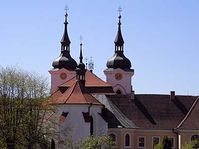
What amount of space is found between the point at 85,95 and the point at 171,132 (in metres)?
13.1

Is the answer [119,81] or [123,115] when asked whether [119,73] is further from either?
[123,115]

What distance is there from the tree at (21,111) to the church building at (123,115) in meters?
4.87

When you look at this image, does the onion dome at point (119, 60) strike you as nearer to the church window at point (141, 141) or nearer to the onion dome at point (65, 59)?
the onion dome at point (65, 59)

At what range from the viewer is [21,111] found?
221 ft

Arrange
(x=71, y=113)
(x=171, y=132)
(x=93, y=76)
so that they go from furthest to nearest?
(x=93, y=76) → (x=171, y=132) → (x=71, y=113)

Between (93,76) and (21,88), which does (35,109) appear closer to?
(21,88)

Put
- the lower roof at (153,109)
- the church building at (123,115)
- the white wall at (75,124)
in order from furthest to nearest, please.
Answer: the lower roof at (153,109) < the church building at (123,115) < the white wall at (75,124)

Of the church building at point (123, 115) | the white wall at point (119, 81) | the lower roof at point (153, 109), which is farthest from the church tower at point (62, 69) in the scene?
the lower roof at point (153, 109)

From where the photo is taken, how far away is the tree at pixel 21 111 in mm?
66438

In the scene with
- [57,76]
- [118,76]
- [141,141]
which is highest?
[57,76]

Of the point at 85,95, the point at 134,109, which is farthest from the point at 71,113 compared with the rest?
the point at 134,109

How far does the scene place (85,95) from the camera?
274ft

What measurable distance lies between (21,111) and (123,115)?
23.3m

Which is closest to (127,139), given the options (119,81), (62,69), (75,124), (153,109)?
(153,109)
